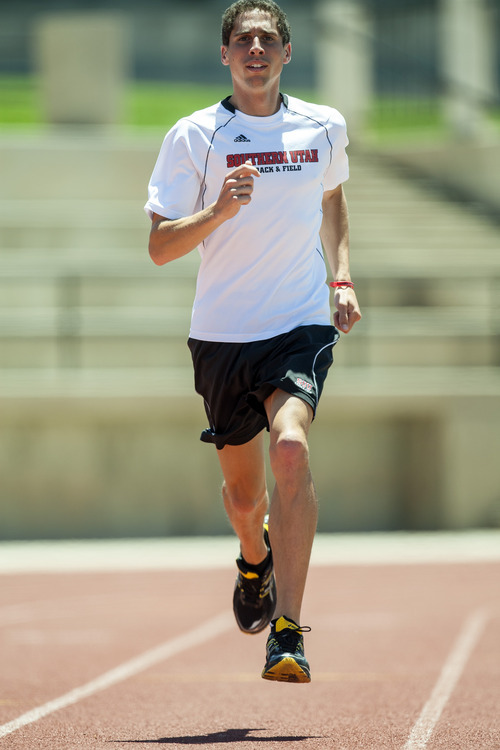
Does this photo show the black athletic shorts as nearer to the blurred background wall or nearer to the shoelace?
the shoelace

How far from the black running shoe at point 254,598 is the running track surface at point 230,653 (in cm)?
34

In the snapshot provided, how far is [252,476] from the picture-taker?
577 centimetres

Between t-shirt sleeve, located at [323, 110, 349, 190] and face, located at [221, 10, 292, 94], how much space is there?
1.16 ft

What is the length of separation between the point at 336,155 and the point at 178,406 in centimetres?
909

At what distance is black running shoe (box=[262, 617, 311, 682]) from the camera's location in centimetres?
488

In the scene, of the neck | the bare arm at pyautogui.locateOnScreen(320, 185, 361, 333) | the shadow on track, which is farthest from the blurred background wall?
the shadow on track

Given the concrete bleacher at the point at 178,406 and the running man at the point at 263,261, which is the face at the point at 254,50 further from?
the concrete bleacher at the point at 178,406

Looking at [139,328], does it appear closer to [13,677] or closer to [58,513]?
[58,513]

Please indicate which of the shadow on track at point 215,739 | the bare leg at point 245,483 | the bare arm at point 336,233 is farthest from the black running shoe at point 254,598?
the bare arm at point 336,233

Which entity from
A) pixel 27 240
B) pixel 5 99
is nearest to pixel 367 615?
pixel 27 240

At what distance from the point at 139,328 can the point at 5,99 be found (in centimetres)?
923

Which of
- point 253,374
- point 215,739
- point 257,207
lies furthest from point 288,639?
point 257,207

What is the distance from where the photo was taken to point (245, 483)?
228 inches

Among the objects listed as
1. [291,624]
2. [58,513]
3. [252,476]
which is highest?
[252,476]
